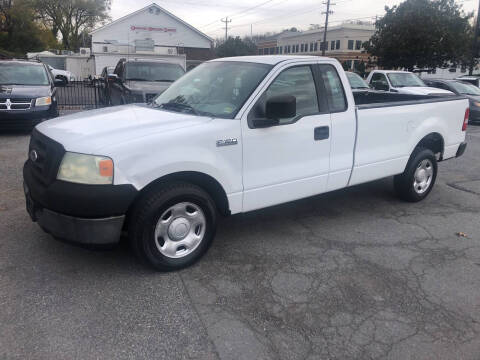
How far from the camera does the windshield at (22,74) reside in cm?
1066

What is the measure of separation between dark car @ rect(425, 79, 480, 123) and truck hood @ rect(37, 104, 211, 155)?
43.2ft

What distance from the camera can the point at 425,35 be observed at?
27828mm

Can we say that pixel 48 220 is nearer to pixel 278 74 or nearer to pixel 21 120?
pixel 278 74

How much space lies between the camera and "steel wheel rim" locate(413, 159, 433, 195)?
594 cm

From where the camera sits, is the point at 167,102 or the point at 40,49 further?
the point at 40,49

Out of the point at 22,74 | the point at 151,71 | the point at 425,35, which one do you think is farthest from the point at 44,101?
the point at 425,35

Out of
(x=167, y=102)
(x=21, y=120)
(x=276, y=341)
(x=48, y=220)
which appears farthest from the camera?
(x=21, y=120)

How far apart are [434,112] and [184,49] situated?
45.8 m

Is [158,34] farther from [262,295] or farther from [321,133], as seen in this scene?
[262,295]

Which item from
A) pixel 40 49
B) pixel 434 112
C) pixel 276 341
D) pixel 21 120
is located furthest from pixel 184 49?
pixel 276 341

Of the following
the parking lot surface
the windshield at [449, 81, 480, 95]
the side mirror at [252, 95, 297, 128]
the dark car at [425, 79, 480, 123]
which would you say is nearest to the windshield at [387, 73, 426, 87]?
the dark car at [425, 79, 480, 123]

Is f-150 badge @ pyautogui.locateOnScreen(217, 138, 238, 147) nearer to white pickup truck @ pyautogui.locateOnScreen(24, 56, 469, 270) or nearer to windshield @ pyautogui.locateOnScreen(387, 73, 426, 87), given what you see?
white pickup truck @ pyautogui.locateOnScreen(24, 56, 469, 270)

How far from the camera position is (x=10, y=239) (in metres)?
4.44

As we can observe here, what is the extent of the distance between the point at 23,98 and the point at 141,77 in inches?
114
